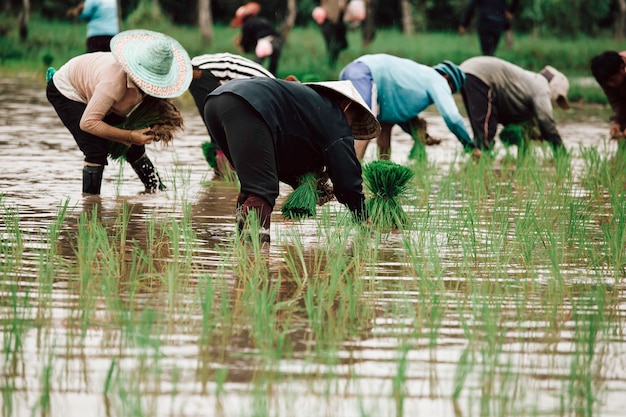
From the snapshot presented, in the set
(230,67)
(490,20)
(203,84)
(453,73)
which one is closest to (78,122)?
(203,84)

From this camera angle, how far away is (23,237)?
15.8 feet

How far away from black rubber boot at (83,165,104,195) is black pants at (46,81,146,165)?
46 mm

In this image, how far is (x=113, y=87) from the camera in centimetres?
560

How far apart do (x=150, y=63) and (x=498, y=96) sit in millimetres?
3319

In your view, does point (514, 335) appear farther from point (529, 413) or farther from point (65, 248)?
point (65, 248)

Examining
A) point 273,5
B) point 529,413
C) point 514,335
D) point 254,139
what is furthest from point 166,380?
point 273,5

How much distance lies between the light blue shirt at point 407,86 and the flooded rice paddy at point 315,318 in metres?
1.16

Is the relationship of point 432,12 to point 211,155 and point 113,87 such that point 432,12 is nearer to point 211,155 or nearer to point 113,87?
point 211,155

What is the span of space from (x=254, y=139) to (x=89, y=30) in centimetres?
678

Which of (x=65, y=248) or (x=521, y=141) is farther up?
(x=521, y=141)

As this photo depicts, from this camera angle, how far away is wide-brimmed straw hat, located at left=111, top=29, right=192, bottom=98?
5562mm

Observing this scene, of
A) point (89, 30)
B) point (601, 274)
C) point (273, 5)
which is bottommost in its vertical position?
point (601, 274)

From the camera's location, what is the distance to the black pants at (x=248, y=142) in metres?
4.50

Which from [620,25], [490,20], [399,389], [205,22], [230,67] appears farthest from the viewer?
[620,25]
